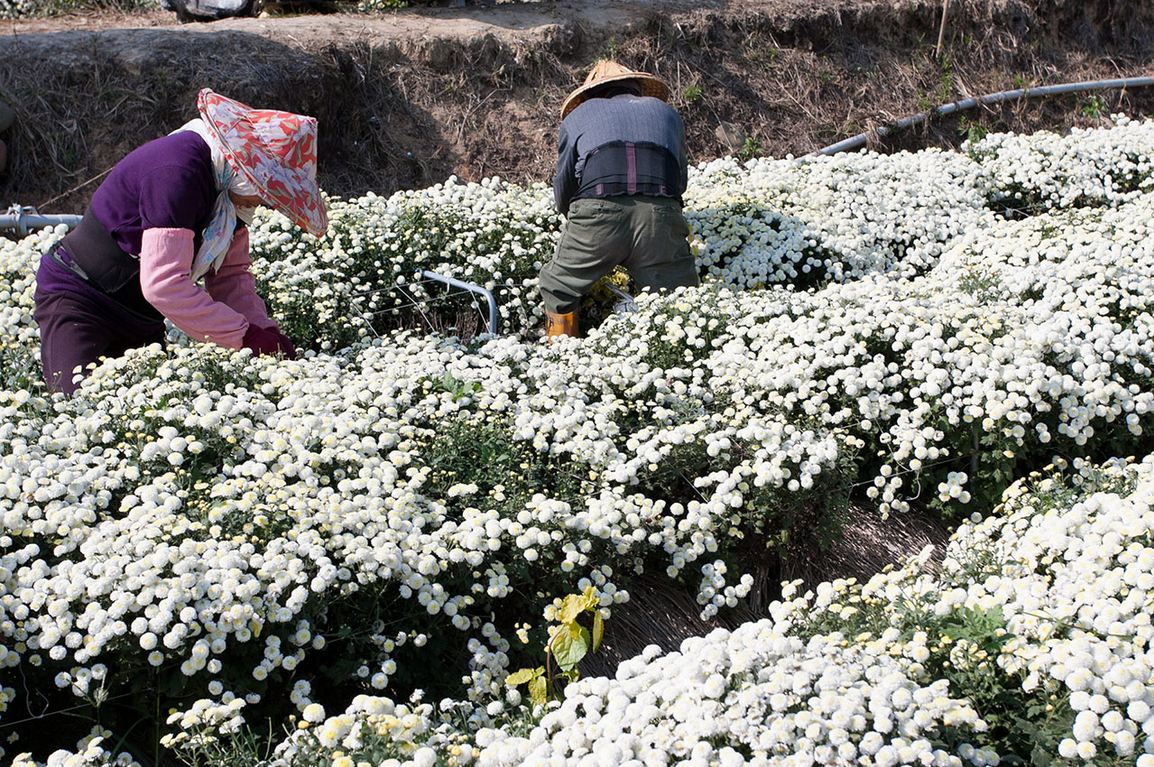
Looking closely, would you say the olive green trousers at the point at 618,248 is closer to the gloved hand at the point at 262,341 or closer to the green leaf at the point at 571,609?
the gloved hand at the point at 262,341

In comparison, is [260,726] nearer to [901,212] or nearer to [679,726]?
[679,726]

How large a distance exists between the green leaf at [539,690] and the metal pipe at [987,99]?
23.4ft

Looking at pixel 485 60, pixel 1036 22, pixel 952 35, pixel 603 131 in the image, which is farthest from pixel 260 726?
pixel 1036 22

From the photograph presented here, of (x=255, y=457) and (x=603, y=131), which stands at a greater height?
(x=603, y=131)

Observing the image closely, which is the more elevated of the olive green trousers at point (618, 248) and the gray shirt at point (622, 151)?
the gray shirt at point (622, 151)

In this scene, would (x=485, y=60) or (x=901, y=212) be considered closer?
(x=901, y=212)

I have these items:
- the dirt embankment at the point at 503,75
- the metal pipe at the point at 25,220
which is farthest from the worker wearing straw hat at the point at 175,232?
the dirt embankment at the point at 503,75

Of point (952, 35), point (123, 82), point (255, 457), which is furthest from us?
point (952, 35)

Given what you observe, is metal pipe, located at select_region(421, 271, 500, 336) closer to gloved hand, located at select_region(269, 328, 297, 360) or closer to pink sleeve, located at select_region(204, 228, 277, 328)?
gloved hand, located at select_region(269, 328, 297, 360)

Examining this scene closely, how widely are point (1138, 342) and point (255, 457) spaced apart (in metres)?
3.86

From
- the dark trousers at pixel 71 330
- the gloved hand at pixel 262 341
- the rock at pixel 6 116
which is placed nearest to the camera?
the dark trousers at pixel 71 330

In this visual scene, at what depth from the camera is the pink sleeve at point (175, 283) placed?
4.61 meters

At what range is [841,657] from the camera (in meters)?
3.15

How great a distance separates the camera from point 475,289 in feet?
20.5
